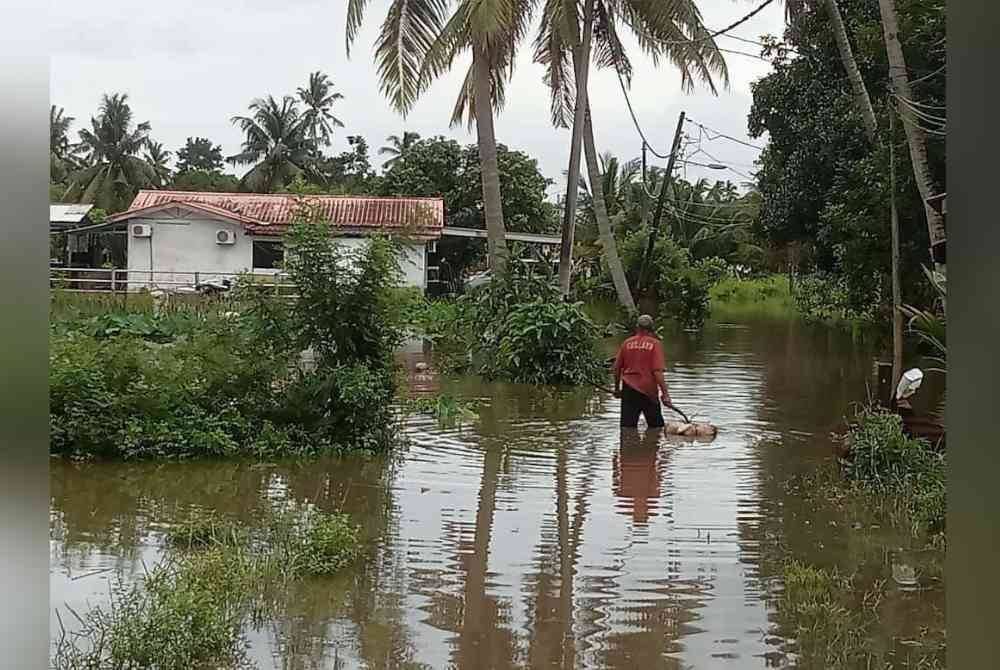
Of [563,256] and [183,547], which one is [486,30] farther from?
[183,547]

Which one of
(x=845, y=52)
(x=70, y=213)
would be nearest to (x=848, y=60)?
(x=845, y=52)

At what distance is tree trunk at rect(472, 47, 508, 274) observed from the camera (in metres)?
17.5

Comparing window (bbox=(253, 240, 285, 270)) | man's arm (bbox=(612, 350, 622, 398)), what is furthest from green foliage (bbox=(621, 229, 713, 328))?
man's arm (bbox=(612, 350, 622, 398))

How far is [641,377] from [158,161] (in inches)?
1274

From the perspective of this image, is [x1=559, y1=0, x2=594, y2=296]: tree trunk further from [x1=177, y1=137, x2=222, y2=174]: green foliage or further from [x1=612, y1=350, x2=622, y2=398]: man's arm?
[x1=177, y1=137, x2=222, y2=174]: green foliage

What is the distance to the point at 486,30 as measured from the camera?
15227mm

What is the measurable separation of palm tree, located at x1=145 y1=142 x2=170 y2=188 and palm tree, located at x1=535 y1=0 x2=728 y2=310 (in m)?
19.3

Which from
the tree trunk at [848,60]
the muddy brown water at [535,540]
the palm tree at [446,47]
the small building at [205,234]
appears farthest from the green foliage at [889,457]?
the small building at [205,234]

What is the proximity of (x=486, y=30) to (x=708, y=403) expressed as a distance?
18.1 ft

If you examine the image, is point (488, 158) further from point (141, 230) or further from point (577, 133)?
point (141, 230)

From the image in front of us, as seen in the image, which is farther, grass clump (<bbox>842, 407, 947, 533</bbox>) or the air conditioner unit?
the air conditioner unit

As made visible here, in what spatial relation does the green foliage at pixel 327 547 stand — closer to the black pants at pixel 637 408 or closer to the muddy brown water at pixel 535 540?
the muddy brown water at pixel 535 540

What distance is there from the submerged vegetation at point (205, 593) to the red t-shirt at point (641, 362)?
14.2ft

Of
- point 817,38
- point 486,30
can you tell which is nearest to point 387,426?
point 486,30
